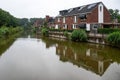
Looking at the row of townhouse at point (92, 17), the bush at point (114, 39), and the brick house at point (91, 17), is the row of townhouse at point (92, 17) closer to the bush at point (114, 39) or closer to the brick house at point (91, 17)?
the brick house at point (91, 17)

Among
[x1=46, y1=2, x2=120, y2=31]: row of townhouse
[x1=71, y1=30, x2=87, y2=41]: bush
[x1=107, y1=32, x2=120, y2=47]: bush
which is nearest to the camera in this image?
[x1=107, y1=32, x2=120, y2=47]: bush

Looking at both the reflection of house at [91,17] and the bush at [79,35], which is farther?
the reflection of house at [91,17]

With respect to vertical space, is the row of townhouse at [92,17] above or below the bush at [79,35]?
above

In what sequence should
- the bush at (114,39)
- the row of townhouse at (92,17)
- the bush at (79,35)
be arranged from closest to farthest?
1. the bush at (114,39)
2. the bush at (79,35)
3. the row of townhouse at (92,17)

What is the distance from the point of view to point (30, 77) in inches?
572

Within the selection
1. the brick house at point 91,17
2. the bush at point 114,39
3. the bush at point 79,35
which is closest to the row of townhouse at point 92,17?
the brick house at point 91,17

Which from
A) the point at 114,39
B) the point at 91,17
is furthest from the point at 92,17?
the point at 114,39

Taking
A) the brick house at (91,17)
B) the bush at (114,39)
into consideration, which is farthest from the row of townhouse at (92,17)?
the bush at (114,39)

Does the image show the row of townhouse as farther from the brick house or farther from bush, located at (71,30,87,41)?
bush, located at (71,30,87,41)

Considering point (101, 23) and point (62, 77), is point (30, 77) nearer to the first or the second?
point (62, 77)

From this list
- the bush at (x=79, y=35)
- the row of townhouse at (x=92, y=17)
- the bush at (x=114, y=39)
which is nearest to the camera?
the bush at (x=114, y=39)

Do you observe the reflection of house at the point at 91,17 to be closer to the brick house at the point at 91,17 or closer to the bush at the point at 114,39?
the brick house at the point at 91,17

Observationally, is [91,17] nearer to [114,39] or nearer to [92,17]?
[92,17]

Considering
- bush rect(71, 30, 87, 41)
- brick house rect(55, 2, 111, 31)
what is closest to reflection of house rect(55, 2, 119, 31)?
brick house rect(55, 2, 111, 31)
